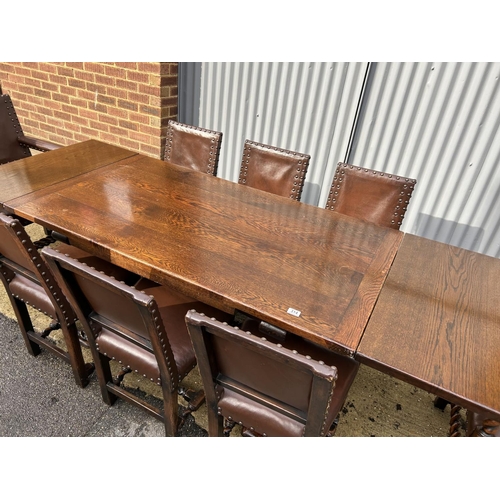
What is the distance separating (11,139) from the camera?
2.54m

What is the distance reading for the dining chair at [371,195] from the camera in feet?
6.19

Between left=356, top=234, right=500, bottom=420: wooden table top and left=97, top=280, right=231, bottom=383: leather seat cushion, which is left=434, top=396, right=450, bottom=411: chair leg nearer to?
left=356, top=234, right=500, bottom=420: wooden table top

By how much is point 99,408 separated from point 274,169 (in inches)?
58.9

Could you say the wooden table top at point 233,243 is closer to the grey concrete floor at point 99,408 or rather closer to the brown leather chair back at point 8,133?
the grey concrete floor at point 99,408

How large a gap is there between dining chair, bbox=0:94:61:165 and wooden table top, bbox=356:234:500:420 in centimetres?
230

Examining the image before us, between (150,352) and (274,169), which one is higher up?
(274,169)

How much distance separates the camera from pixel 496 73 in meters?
2.06

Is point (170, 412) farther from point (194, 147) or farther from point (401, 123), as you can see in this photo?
point (401, 123)

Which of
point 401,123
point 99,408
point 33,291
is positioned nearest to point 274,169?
point 401,123

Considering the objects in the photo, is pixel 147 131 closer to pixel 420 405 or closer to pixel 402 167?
pixel 402 167

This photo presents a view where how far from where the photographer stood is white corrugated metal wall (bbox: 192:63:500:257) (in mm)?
2203

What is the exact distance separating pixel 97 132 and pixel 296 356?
3.27 meters

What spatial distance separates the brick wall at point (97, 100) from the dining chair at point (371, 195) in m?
1.70

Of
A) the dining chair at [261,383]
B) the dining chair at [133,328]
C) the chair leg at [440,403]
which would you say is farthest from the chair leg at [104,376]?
the chair leg at [440,403]
